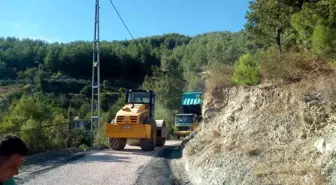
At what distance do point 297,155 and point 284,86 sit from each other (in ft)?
9.08

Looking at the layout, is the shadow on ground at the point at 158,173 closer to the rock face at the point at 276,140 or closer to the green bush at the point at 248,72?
the rock face at the point at 276,140

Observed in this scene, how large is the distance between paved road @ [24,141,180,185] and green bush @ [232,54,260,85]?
13.4ft

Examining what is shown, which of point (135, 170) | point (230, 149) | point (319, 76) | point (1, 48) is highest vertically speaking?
point (1, 48)

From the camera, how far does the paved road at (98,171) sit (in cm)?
1028

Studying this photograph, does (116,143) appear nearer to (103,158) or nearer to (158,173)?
(103,158)

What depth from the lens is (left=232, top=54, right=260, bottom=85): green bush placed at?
38.3ft

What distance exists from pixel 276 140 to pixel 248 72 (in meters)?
3.34

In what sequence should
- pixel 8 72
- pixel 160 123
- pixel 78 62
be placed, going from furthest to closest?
pixel 78 62
pixel 8 72
pixel 160 123

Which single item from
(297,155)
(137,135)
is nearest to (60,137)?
(137,135)

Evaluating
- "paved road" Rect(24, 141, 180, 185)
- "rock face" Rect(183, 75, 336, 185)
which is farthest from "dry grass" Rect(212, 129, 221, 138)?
"paved road" Rect(24, 141, 180, 185)

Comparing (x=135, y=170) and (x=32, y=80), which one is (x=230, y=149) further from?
(x=32, y=80)

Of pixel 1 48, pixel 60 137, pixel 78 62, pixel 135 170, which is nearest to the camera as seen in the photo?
pixel 135 170

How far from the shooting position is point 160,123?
21469 mm

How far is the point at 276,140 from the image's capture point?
8945 millimetres
